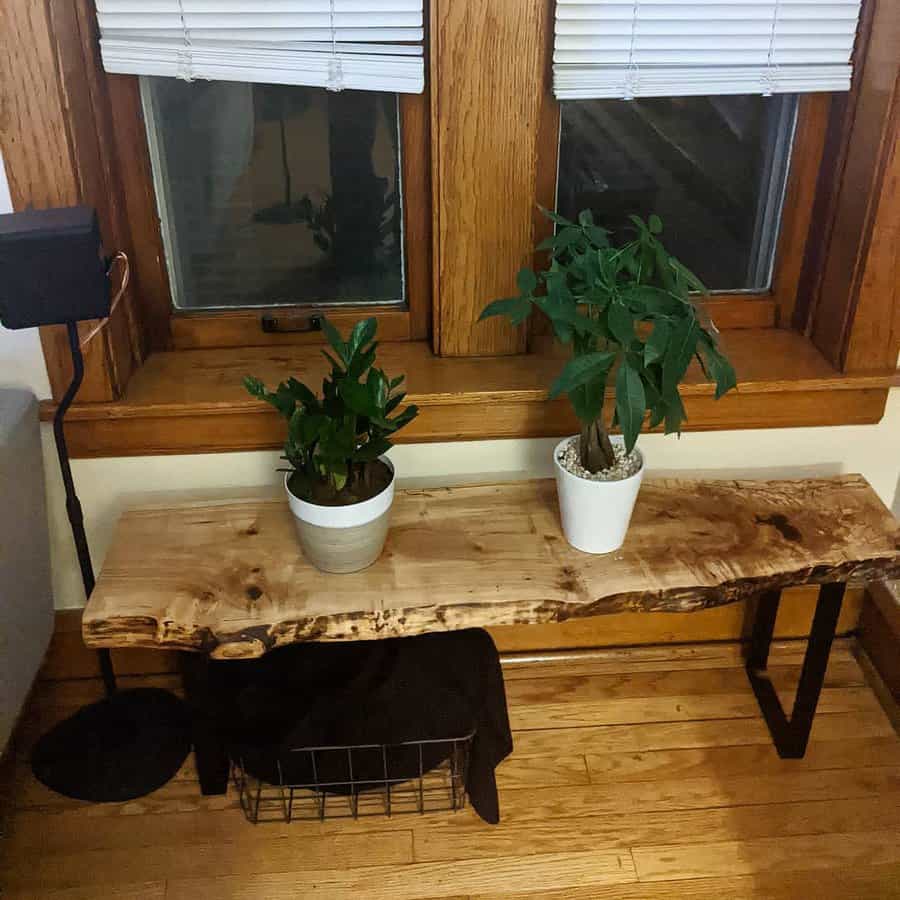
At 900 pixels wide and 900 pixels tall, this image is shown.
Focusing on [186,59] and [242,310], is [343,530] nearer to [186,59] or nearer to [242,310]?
[242,310]

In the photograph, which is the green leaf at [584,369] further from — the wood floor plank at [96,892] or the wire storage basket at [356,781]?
the wood floor plank at [96,892]

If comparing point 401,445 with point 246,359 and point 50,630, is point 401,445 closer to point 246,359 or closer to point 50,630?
point 246,359

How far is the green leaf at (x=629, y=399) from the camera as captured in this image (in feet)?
4.08

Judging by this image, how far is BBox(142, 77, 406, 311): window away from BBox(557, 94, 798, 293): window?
335 mm

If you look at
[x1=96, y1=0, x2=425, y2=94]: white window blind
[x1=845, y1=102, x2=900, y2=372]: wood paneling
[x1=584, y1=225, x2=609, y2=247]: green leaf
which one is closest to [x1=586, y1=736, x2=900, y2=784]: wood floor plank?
[x1=845, y1=102, x2=900, y2=372]: wood paneling

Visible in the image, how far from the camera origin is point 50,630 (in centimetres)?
170

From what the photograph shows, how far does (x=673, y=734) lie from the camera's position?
1.78m

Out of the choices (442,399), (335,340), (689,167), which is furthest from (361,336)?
(689,167)

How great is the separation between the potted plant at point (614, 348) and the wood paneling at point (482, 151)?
17 cm

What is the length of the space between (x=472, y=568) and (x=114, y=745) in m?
0.77

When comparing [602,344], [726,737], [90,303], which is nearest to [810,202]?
[602,344]

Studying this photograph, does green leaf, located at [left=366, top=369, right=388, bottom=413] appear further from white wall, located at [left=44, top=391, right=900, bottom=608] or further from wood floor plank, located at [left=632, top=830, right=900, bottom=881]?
wood floor plank, located at [left=632, top=830, right=900, bottom=881]

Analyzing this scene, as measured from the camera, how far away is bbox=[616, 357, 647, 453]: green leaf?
124 centimetres

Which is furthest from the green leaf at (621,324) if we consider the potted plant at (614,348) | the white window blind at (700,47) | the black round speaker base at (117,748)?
the black round speaker base at (117,748)
